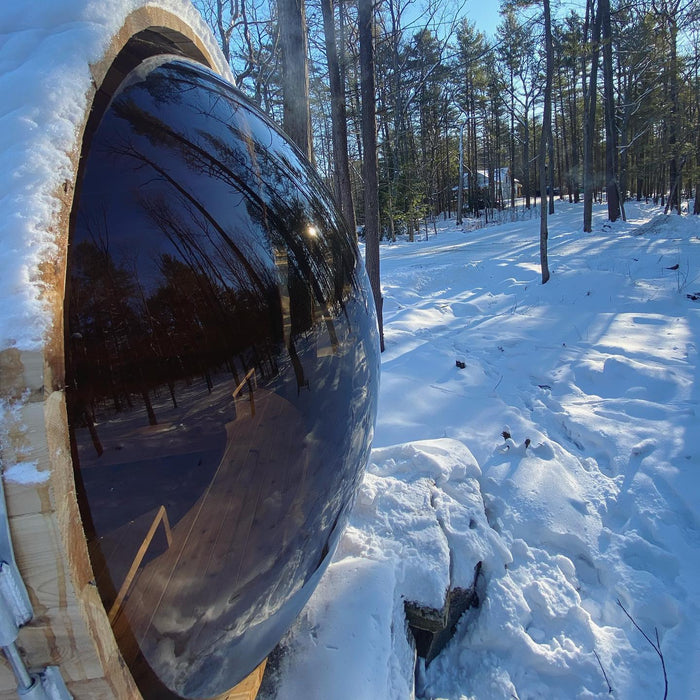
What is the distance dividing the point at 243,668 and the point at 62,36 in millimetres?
1501

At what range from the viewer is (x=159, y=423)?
2.86ft

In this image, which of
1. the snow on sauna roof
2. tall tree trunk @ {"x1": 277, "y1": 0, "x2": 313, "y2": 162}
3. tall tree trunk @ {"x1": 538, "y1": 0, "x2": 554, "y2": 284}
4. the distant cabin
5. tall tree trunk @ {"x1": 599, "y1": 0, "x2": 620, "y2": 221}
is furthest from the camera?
the distant cabin

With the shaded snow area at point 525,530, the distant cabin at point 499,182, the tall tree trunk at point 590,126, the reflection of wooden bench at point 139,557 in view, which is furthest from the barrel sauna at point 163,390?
the distant cabin at point 499,182

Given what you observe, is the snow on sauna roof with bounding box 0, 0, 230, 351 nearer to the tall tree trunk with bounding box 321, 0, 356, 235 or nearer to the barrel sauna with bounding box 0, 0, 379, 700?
the barrel sauna with bounding box 0, 0, 379, 700

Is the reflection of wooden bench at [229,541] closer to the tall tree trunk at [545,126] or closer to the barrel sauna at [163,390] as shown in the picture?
the barrel sauna at [163,390]

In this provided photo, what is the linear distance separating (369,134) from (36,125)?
5.48 meters

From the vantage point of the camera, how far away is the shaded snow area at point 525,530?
1815mm

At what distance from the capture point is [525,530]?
2.69m

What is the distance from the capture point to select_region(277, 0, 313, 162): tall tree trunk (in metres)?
3.96

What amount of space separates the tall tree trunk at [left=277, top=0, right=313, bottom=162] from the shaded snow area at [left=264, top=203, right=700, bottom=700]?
264cm

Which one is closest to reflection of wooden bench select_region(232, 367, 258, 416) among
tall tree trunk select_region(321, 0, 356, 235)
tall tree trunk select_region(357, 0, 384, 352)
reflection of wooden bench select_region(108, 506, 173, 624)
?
reflection of wooden bench select_region(108, 506, 173, 624)

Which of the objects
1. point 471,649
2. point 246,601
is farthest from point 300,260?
point 471,649

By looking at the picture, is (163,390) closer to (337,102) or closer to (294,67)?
(294,67)

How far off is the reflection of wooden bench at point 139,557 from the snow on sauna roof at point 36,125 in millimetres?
436
